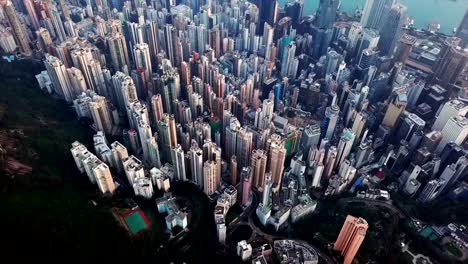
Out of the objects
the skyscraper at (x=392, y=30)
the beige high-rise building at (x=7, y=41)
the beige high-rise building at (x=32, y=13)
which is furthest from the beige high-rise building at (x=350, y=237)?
the beige high-rise building at (x=32, y=13)

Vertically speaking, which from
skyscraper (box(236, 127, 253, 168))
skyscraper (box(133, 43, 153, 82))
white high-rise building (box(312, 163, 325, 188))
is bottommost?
white high-rise building (box(312, 163, 325, 188))

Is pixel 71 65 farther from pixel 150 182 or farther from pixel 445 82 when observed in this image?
pixel 445 82

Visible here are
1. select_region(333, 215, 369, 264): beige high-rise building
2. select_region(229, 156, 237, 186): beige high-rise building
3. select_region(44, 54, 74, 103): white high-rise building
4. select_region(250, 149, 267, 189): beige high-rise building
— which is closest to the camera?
select_region(333, 215, 369, 264): beige high-rise building

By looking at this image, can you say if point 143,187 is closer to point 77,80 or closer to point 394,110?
point 77,80

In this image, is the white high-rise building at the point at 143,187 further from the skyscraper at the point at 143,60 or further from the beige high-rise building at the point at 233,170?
the skyscraper at the point at 143,60

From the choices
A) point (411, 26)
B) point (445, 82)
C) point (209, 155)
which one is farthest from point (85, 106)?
point (411, 26)

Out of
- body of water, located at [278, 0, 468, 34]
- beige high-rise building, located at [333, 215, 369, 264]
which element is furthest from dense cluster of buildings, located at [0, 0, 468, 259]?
body of water, located at [278, 0, 468, 34]

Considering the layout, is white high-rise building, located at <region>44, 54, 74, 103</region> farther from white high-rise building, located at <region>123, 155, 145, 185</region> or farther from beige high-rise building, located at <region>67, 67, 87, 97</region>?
white high-rise building, located at <region>123, 155, 145, 185</region>
